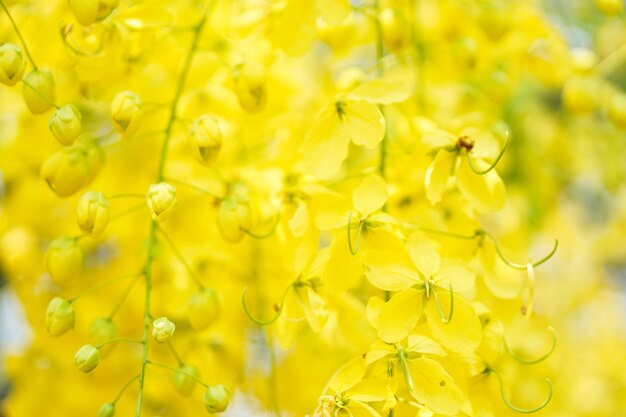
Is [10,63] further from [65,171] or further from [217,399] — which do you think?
[217,399]

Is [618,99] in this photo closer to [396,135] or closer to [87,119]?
[396,135]

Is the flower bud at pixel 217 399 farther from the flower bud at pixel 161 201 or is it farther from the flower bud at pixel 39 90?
the flower bud at pixel 39 90

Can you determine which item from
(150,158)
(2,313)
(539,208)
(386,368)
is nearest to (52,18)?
(150,158)

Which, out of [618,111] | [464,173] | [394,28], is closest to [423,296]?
[464,173]

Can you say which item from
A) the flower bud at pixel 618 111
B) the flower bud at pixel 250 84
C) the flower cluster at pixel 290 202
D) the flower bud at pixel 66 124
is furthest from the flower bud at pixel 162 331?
the flower bud at pixel 618 111

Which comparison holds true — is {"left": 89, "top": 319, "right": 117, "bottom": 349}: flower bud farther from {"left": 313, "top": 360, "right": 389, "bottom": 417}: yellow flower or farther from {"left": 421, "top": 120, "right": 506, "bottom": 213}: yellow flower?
{"left": 421, "top": 120, "right": 506, "bottom": 213}: yellow flower

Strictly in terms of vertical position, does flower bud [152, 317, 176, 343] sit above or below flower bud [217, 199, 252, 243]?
above

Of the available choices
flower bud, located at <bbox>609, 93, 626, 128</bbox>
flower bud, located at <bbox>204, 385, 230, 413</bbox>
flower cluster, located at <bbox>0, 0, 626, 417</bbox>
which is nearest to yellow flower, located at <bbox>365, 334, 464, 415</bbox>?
flower cluster, located at <bbox>0, 0, 626, 417</bbox>
